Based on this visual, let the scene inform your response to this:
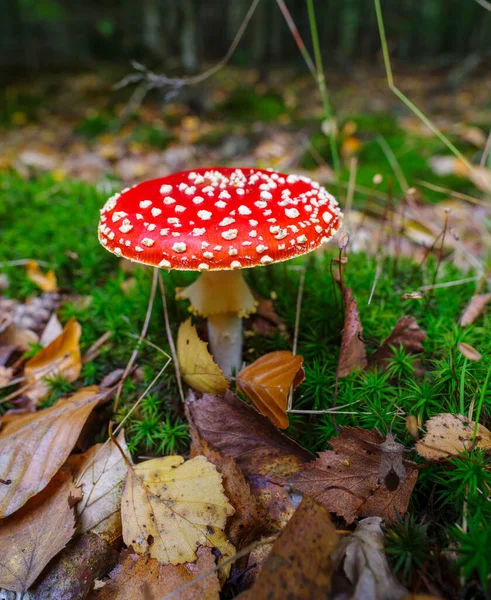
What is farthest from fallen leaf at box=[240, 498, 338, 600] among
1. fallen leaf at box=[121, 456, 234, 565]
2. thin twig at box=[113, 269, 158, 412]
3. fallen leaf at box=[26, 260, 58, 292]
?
fallen leaf at box=[26, 260, 58, 292]

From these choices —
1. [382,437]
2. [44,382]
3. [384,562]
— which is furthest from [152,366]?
[384,562]

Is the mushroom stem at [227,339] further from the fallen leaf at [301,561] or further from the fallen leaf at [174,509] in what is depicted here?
the fallen leaf at [301,561]

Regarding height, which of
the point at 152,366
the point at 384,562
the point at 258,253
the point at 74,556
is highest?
the point at 258,253

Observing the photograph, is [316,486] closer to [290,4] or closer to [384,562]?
[384,562]

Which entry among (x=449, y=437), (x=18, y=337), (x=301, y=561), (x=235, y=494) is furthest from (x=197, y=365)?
(x=18, y=337)

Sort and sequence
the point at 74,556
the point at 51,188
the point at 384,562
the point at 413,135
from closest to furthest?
the point at 384,562
the point at 74,556
the point at 51,188
the point at 413,135
